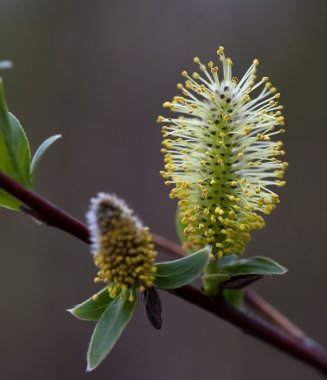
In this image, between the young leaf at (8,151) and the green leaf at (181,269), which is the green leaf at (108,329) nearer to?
the green leaf at (181,269)

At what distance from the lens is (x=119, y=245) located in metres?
0.96

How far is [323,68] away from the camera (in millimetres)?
4766

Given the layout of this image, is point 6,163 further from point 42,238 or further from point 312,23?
point 312,23

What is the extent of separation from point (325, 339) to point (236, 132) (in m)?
3.84

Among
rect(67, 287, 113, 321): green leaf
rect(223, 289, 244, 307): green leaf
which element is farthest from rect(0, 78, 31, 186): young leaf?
rect(223, 289, 244, 307): green leaf

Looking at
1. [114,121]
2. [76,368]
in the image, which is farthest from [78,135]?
[76,368]

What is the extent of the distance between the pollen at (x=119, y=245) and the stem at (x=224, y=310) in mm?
46

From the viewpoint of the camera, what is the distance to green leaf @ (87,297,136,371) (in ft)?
3.19

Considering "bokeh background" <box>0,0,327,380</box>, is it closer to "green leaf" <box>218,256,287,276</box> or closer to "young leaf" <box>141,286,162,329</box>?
"green leaf" <box>218,256,287,276</box>

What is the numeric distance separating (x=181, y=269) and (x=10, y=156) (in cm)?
37

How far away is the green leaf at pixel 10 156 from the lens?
0.96 metres

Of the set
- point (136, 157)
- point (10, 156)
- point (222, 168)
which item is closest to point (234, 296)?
point (222, 168)

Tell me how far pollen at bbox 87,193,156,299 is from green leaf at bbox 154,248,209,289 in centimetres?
3

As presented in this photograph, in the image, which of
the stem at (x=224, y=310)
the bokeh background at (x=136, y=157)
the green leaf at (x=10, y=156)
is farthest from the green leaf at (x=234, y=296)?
the bokeh background at (x=136, y=157)
